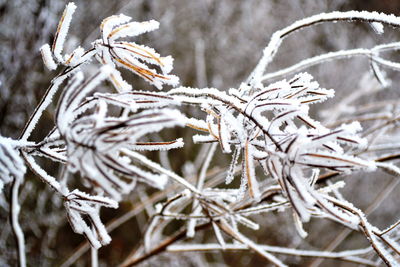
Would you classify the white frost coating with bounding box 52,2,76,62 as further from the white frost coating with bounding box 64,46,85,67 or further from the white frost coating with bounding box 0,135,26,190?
the white frost coating with bounding box 0,135,26,190

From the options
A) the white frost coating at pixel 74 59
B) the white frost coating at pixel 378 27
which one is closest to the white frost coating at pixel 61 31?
the white frost coating at pixel 74 59

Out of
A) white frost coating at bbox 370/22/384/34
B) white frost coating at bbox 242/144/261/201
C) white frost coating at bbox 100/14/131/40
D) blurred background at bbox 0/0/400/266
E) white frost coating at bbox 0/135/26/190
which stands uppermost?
blurred background at bbox 0/0/400/266

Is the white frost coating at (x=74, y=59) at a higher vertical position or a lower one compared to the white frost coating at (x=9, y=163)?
higher

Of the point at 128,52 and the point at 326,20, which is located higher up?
the point at 326,20

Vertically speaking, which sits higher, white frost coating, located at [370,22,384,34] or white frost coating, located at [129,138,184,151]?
white frost coating, located at [370,22,384,34]

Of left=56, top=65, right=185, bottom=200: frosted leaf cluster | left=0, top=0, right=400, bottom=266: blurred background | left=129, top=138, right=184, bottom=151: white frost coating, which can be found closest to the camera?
left=56, top=65, right=185, bottom=200: frosted leaf cluster

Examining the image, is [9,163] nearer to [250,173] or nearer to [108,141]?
[108,141]

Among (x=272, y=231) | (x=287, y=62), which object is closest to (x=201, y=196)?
(x=272, y=231)

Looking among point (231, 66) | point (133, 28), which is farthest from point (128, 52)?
point (231, 66)

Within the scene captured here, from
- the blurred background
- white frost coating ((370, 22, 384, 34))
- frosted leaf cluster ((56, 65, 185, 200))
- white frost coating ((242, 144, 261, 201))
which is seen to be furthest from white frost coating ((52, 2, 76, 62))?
the blurred background

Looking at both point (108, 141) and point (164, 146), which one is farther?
point (164, 146)

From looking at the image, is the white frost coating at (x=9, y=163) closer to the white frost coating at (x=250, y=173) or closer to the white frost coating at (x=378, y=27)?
the white frost coating at (x=250, y=173)
